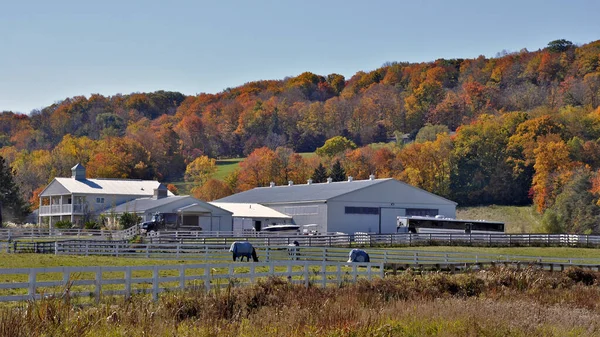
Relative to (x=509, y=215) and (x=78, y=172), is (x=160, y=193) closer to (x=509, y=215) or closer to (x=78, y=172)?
(x=78, y=172)

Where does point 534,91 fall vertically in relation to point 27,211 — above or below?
above

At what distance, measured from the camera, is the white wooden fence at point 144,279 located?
18453 mm

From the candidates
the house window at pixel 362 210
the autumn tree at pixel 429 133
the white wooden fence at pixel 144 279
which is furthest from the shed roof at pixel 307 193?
the autumn tree at pixel 429 133

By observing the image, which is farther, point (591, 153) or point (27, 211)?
point (591, 153)

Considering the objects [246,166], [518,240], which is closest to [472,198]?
[246,166]

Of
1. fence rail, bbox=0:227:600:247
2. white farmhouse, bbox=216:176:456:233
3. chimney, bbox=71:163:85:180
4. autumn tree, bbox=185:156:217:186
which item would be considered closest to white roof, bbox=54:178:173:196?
chimney, bbox=71:163:85:180

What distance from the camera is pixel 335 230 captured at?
2899 inches

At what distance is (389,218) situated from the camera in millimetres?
75938

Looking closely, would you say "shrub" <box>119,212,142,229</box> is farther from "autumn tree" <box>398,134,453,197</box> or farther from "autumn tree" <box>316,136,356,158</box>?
"autumn tree" <box>316,136,356,158</box>

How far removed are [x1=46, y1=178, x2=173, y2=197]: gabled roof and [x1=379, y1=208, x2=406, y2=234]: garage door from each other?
21.2 m

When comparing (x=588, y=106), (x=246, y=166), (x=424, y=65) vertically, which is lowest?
(x=246, y=166)

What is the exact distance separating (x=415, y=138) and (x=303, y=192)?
7331 cm

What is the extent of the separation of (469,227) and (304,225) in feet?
44.6

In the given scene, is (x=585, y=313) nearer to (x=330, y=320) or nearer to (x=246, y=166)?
(x=330, y=320)
